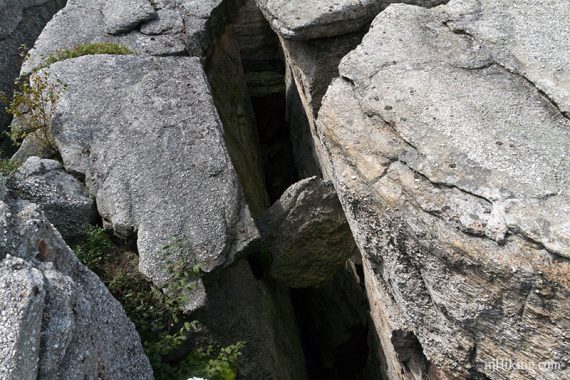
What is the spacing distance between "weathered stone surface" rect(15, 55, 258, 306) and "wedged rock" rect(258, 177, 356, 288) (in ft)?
1.50

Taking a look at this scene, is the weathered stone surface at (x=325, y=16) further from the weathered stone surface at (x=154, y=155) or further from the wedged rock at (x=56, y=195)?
the wedged rock at (x=56, y=195)

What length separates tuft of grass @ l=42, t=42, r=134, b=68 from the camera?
539cm

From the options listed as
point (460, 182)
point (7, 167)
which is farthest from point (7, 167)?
point (460, 182)

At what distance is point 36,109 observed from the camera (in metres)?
4.95

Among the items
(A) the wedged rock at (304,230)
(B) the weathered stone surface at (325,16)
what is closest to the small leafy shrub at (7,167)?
(A) the wedged rock at (304,230)

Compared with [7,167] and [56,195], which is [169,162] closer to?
[56,195]

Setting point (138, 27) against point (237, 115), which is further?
point (237, 115)

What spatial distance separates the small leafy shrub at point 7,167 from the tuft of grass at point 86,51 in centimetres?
113

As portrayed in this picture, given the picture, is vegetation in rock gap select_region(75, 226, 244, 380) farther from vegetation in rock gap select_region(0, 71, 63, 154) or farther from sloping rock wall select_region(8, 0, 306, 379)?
vegetation in rock gap select_region(0, 71, 63, 154)

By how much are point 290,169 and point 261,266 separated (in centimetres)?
316

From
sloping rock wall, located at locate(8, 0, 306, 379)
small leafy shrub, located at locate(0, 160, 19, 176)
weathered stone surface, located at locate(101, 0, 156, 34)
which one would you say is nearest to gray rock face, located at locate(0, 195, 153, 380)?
sloping rock wall, located at locate(8, 0, 306, 379)

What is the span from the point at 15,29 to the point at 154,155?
7.59 ft

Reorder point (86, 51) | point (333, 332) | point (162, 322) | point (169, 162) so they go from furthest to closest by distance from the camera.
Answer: point (333, 332)
point (86, 51)
point (169, 162)
point (162, 322)

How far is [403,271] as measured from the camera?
11.5 ft
